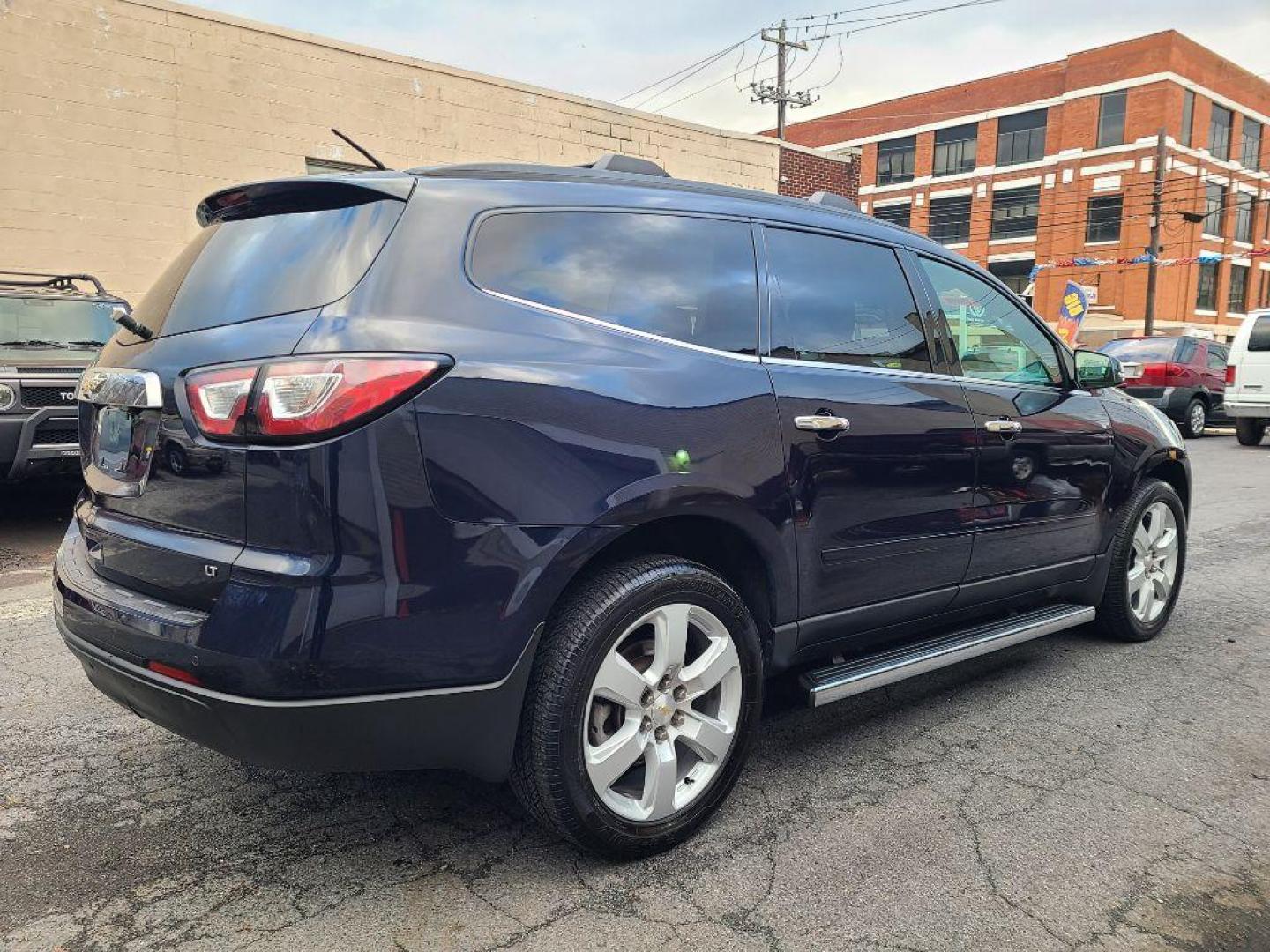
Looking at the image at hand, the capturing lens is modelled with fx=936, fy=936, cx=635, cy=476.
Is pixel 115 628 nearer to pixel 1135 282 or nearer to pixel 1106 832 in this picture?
pixel 1106 832

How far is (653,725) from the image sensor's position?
8.08 feet

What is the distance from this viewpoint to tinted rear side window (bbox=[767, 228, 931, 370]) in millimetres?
2949

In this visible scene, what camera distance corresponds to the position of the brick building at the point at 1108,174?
37969mm

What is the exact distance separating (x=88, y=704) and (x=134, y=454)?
165cm

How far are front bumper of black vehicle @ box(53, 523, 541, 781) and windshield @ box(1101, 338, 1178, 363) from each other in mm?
15899

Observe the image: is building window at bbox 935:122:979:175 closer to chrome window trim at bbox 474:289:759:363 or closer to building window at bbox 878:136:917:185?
building window at bbox 878:136:917:185

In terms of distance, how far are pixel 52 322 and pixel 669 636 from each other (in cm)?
702

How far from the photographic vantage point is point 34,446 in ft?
20.9

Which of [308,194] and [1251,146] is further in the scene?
[1251,146]

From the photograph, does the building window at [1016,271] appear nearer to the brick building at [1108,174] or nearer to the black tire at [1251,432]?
the brick building at [1108,174]

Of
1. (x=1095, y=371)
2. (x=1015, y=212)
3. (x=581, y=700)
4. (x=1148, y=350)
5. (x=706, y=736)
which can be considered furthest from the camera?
(x=1015, y=212)

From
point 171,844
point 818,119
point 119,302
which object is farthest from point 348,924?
point 818,119

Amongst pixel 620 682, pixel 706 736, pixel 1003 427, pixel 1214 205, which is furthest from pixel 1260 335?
pixel 1214 205

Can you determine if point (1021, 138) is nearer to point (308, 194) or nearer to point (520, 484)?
point (308, 194)
